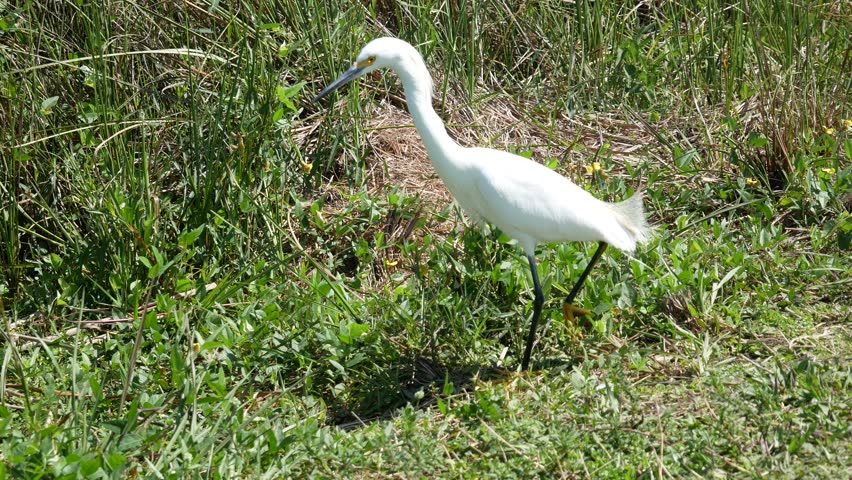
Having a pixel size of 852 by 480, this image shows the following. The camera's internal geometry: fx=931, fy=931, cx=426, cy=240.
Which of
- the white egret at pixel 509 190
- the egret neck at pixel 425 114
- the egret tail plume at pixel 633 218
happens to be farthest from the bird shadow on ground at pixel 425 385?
the egret neck at pixel 425 114

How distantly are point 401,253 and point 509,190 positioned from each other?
90 centimetres

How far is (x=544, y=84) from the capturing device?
5273 mm

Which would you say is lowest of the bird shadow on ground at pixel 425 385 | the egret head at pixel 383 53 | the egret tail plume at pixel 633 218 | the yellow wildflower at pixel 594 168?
the bird shadow on ground at pixel 425 385

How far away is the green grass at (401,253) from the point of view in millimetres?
2717

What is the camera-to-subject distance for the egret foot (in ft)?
11.2

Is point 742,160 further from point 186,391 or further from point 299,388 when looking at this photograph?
point 186,391

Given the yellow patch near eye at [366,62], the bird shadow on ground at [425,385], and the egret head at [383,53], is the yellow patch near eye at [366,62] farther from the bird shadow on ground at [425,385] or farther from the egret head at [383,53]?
the bird shadow on ground at [425,385]

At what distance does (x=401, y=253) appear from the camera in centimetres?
412

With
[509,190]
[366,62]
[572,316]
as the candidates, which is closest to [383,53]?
[366,62]

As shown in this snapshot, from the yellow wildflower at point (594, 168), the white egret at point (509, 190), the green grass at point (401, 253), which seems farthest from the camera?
the yellow wildflower at point (594, 168)

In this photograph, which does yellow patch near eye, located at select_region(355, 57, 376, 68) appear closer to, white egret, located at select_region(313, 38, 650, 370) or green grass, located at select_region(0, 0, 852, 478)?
white egret, located at select_region(313, 38, 650, 370)

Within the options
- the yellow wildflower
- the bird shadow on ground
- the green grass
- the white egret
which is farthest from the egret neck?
the yellow wildflower

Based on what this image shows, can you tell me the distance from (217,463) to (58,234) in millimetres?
1775

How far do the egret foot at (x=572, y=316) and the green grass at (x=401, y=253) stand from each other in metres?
0.04
